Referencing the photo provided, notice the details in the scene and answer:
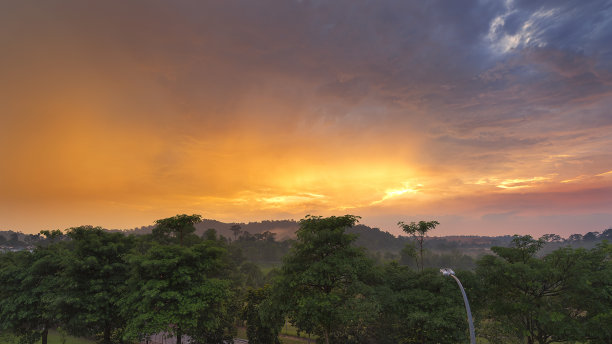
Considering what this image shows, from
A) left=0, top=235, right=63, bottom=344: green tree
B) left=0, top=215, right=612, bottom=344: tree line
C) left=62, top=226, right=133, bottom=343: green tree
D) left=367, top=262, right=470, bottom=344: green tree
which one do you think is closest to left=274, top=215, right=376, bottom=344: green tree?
left=0, top=215, right=612, bottom=344: tree line

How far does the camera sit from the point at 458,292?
27141mm

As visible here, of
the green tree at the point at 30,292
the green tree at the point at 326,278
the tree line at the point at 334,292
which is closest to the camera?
the tree line at the point at 334,292

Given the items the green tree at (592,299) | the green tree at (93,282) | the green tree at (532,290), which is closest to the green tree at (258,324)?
the green tree at (93,282)

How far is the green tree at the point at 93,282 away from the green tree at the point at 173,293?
3.17 meters

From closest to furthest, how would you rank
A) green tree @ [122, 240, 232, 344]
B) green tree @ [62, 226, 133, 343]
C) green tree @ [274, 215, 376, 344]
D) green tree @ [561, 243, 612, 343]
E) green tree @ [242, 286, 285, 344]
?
green tree @ [561, 243, 612, 343]
green tree @ [274, 215, 376, 344]
green tree @ [122, 240, 232, 344]
green tree @ [62, 226, 133, 343]
green tree @ [242, 286, 285, 344]

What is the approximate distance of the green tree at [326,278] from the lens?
26078mm

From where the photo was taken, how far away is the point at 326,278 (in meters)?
27.3

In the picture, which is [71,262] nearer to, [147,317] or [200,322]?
[147,317]

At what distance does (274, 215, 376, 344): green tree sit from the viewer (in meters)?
26.1

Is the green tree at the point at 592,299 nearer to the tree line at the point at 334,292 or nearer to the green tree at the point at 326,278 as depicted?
the tree line at the point at 334,292

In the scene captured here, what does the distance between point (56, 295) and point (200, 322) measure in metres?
15.6

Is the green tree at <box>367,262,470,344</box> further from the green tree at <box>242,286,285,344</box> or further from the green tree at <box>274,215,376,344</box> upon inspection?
the green tree at <box>242,286,285,344</box>

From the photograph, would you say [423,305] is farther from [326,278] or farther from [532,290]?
[532,290]

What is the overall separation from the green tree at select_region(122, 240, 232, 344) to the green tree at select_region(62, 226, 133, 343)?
3174 millimetres
